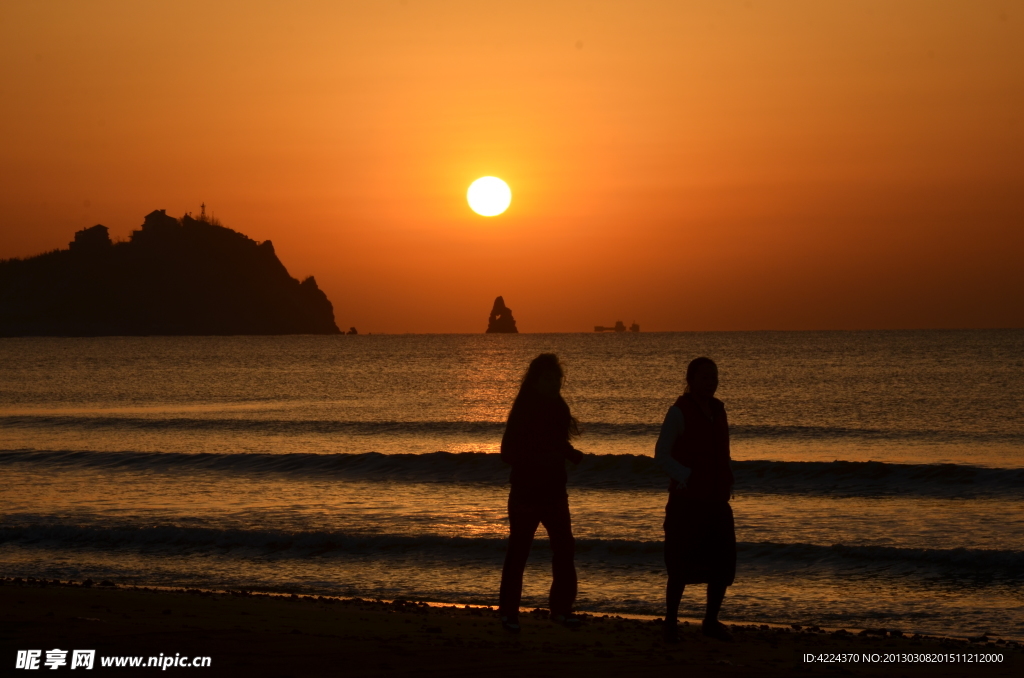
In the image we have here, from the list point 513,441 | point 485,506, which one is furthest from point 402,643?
point 485,506

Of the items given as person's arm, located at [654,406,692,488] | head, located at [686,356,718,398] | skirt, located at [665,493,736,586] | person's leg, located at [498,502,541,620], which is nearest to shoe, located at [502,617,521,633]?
person's leg, located at [498,502,541,620]

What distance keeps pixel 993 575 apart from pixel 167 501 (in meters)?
13.7

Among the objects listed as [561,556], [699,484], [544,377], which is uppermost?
[544,377]

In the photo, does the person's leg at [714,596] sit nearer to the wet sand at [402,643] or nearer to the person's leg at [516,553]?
the wet sand at [402,643]

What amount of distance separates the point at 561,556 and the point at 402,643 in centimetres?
134

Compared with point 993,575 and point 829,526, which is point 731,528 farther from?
point 829,526

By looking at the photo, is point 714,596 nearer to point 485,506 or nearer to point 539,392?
point 539,392

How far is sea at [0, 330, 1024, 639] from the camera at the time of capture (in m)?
11.3

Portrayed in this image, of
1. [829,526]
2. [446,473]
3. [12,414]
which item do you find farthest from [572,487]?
[12,414]

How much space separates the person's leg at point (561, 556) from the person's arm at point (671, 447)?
2.80 ft

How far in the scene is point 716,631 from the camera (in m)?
7.16

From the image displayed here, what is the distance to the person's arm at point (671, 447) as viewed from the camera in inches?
255

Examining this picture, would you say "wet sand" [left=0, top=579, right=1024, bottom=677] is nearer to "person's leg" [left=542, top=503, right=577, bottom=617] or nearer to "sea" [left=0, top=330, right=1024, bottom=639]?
"person's leg" [left=542, top=503, right=577, bottom=617]

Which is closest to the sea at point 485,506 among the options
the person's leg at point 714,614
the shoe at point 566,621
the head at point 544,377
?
the shoe at point 566,621
